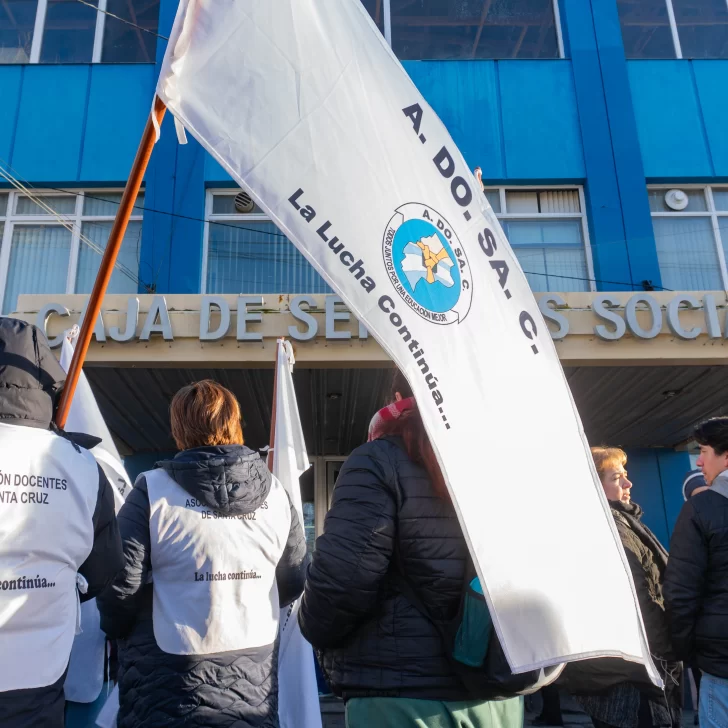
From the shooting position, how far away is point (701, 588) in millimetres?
2934

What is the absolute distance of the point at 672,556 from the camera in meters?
3.00

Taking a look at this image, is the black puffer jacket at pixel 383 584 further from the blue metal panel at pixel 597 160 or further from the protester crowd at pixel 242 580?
the blue metal panel at pixel 597 160

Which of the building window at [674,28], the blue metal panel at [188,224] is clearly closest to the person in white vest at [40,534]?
the blue metal panel at [188,224]

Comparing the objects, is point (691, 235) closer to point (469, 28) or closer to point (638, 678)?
point (469, 28)

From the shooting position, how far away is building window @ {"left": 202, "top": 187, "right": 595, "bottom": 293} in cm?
939

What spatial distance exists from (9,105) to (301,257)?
14.8 ft

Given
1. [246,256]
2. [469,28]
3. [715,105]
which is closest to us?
[246,256]

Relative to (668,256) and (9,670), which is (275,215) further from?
(668,256)

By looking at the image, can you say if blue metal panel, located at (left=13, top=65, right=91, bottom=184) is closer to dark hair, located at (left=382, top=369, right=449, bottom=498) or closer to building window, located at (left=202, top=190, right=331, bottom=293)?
building window, located at (left=202, top=190, right=331, bottom=293)

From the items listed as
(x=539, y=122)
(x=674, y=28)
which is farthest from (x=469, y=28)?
(x=674, y=28)

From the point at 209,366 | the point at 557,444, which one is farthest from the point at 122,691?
the point at 209,366

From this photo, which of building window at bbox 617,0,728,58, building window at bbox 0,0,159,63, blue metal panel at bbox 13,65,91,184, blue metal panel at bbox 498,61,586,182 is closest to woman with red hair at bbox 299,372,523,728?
blue metal panel at bbox 498,61,586,182

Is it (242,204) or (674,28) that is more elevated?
(674,28)

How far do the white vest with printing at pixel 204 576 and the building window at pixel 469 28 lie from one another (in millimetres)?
9209
